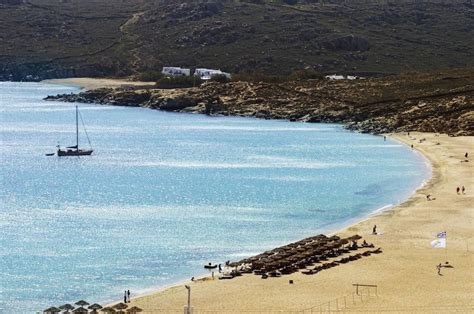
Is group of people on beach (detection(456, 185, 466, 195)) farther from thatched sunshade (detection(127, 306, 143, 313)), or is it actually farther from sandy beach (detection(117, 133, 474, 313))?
thatched sunshade (detection(127, 306, 143, 313))

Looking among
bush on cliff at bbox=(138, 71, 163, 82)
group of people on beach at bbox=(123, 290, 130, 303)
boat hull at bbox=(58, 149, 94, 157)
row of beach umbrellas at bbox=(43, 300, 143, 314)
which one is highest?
bush on cliff at bbox=(138, 71, 163, 82)

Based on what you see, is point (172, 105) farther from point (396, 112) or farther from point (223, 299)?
point (223, 299)

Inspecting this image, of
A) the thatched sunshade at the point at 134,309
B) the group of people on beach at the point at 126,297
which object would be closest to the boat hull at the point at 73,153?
the group of people on beach at the point at 126,297

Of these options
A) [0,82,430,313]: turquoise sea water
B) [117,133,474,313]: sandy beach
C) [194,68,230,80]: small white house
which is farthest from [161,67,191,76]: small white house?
[117,133,474,313]: sandy beach

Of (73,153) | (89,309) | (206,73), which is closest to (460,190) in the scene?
(89,309)

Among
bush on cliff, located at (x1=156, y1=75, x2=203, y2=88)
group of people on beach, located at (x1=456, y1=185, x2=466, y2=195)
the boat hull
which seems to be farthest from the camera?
bush on cliff, located at (x1=156, y1=75, x2=203, y2=88)

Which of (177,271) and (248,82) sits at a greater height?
(248,82)

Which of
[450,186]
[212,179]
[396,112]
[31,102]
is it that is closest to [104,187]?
[212,179]

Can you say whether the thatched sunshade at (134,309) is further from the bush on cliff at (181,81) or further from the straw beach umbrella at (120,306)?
the bush on cliff at (181,81)
